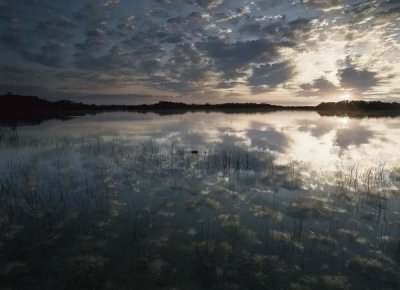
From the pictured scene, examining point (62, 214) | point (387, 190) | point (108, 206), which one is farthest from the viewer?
point (387, 190)

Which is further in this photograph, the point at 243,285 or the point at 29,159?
the point at 29,159

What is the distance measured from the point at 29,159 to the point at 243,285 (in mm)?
21403

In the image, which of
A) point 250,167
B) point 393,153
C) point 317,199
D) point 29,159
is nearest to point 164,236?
point 317,199

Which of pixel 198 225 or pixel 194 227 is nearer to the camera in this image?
pixel 194 227

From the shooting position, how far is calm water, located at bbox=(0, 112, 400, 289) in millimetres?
7902

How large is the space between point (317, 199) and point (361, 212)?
2.00 meters

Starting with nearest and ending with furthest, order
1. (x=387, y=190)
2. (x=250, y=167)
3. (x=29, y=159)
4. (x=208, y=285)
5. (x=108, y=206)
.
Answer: (x=208, y=285) → (x=108, y=206) → (x=387, y=190) → (x=250, y=167) → (x=29, y=159)

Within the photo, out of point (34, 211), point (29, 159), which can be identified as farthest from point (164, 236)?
point (29, 159)

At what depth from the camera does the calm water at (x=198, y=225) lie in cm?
790

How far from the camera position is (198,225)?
11.1 metres

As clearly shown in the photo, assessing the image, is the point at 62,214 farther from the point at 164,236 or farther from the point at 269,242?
the point at 269,242

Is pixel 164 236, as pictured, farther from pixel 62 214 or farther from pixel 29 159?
pixel 29 159

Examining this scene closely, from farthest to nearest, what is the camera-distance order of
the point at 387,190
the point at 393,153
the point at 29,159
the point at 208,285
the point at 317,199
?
the point at 393,153, the point at 29,159, the point at 387,190, the point at 317,199, the point at 208,285

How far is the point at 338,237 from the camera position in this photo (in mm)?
10250
